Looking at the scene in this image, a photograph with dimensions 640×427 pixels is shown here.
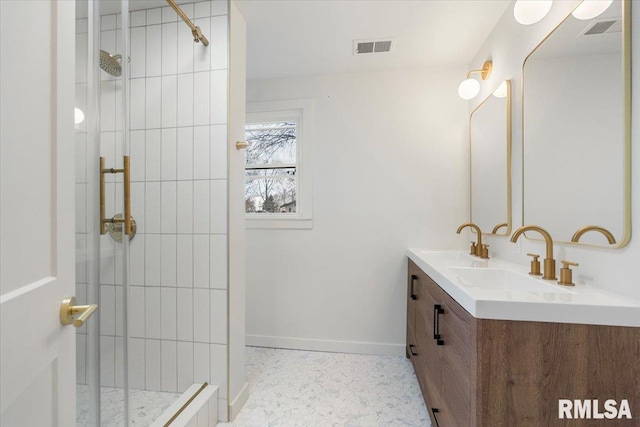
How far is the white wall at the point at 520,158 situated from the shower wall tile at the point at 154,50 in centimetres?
196

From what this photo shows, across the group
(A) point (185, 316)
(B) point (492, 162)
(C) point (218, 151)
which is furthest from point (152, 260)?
(B) point (492, 162)

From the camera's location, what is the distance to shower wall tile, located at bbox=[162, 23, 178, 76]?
155 cm

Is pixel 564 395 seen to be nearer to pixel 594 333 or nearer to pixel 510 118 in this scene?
pixel 594 333

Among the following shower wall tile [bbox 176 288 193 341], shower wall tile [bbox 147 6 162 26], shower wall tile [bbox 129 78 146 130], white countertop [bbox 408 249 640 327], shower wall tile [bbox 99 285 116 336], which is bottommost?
shower wall tile [bbox 176 288 193 341]

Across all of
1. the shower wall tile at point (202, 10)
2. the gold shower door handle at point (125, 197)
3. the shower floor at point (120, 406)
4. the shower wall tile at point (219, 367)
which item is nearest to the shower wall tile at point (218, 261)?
the shower wall tile at point (219, 367)

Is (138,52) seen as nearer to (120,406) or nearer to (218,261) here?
(218,261)

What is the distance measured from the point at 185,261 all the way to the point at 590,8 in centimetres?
216

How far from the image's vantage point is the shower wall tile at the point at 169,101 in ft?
5.12

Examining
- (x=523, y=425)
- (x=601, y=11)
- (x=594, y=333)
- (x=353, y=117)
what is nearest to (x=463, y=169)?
(x=353, y=117)

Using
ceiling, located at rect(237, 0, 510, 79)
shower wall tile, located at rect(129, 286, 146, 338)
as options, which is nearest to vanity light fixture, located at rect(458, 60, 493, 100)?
ceiling, located at rect(237, 0, 510, 79)

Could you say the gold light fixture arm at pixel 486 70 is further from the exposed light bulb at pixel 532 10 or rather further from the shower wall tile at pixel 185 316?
the shower wall tile at pixel 185 316

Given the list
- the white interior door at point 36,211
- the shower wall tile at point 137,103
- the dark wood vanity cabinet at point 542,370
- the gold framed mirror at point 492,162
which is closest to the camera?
the white interior door at point 36,211

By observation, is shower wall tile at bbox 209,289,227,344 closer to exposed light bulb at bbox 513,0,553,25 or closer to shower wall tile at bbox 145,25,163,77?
shower wall tile at bbox 145,25,163,77

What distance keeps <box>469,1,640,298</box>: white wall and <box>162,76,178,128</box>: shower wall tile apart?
1.90m
